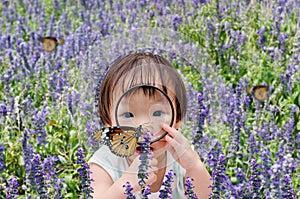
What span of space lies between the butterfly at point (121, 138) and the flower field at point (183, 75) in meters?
0.18

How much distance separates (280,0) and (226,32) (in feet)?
2.19

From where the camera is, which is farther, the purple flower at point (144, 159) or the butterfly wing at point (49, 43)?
the butterfly wing at point (49, 43)

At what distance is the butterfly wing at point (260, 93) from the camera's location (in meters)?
4.44

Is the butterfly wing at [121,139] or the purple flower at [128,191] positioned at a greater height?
the butterfly wing at [121,139]

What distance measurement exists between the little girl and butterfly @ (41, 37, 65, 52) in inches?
99.7

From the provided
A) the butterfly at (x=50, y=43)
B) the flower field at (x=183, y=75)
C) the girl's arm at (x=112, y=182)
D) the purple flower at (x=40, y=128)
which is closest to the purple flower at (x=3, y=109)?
the flower field at (x=183, y=75)

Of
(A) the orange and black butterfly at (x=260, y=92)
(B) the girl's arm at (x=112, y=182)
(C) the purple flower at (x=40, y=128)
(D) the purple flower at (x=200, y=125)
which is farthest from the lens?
(A) the orange and black butterfly at (x=260, y=92)

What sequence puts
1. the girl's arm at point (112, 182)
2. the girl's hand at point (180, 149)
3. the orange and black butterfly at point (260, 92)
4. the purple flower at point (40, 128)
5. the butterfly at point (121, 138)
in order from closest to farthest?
the butterfly at point (121, 138) < the girl's hand at point (180, 149) < the girl's arm at point (112, 182) < the purple flower at point (40, 128) < the orange and black butterfly at point (260, 92)

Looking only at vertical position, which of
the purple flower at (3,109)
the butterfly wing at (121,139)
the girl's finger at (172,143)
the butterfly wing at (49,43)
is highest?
the butterfly wing at (49,43)

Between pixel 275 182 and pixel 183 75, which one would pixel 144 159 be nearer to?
pixel 183 75

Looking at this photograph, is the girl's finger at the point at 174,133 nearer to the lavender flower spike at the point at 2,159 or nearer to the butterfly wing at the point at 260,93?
the lavender flower spike at the point at 2,159

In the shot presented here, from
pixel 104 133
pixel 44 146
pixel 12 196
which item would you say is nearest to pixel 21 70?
pixel 44 146

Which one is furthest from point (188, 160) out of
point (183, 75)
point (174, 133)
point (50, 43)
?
point (50, 43)

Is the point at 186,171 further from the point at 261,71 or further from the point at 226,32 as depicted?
the point at 226,32
